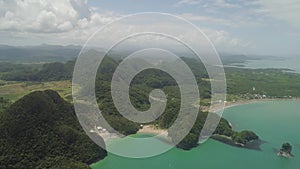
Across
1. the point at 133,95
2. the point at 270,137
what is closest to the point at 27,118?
the point at 133,95

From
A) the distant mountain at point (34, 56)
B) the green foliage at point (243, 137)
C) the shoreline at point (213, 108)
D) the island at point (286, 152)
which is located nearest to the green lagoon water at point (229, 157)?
the island at point (286, 152)

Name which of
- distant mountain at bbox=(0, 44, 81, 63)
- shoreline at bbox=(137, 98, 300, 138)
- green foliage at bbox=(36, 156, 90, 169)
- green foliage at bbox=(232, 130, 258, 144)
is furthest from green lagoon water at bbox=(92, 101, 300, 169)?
distant mountain at bbox=(0, 44, 81, 63)

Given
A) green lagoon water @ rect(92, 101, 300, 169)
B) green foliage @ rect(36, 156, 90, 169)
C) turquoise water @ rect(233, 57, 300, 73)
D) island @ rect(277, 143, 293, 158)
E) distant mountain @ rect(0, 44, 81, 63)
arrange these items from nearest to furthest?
green foliage @ rect(36, 156, 90, 169) < green lagoon water @ rect(92, 101, 300, 169) < island @ rect(277, 143, 293, 158) < distant mountain @ rect(0, 44, 81, 63) < turquoise water @ rect(233, 57, 300, 73)

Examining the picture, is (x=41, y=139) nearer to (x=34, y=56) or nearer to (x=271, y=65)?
(x=271, y=65)

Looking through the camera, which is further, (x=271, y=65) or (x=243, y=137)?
(x=271, y=65)

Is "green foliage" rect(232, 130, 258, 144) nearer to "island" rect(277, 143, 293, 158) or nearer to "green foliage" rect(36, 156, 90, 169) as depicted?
"island" rect(277, 143, 293, 158)

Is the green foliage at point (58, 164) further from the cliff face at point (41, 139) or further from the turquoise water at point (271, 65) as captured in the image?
the turquoise water at point (271, 65)

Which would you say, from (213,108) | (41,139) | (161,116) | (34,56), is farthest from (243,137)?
(34,56)

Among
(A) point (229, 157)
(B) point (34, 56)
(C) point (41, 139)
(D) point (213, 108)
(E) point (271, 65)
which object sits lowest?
(A) point (229, 157)
